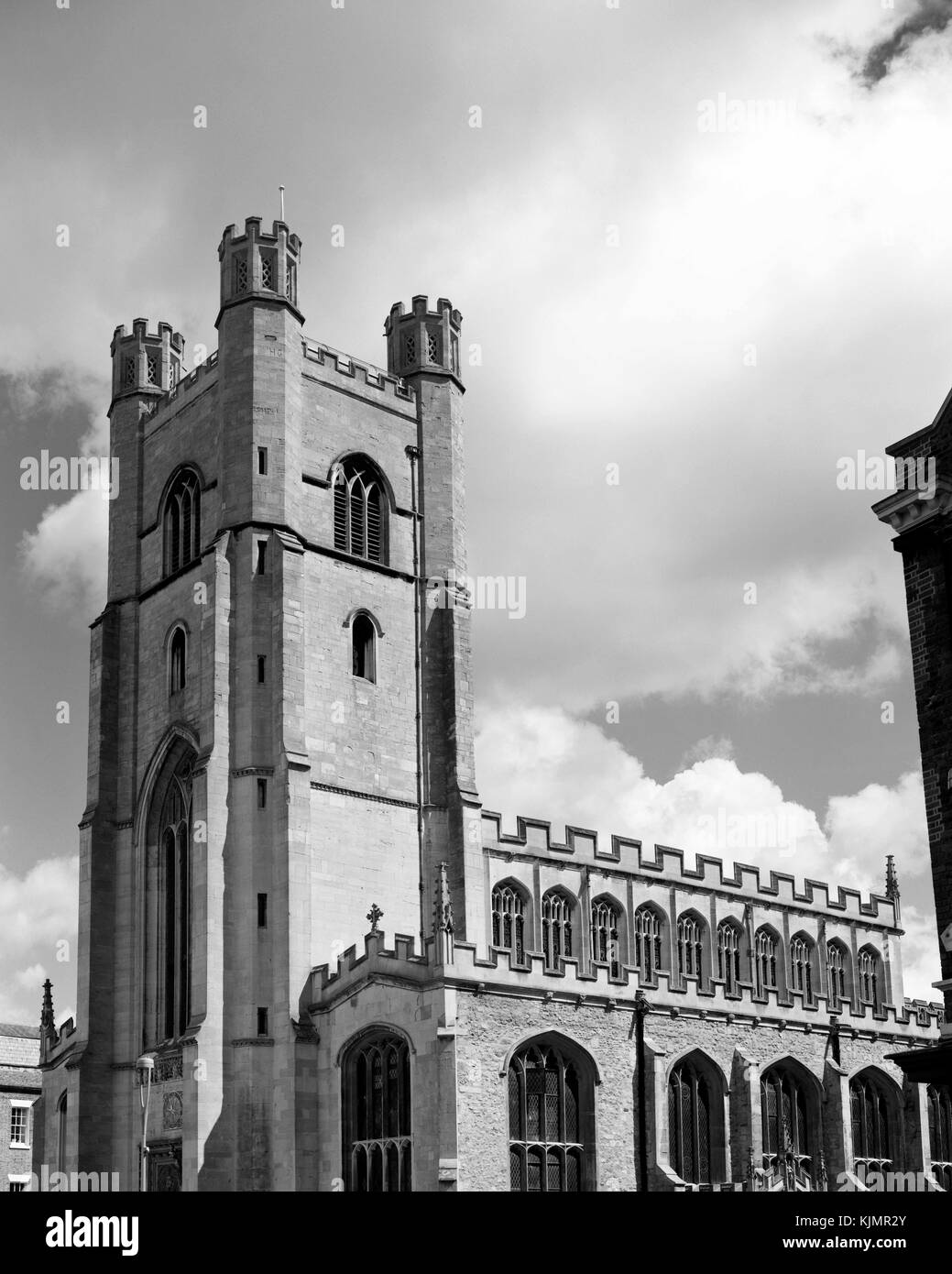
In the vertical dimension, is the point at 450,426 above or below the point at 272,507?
above

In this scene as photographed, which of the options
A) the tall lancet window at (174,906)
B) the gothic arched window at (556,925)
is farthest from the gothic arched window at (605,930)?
the tall lancet window at (174,906)

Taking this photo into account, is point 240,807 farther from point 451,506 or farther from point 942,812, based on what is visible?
point 942,812

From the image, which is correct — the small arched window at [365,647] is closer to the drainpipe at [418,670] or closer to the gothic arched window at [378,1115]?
the drainpipe at [418,670]

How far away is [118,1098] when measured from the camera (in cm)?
4609

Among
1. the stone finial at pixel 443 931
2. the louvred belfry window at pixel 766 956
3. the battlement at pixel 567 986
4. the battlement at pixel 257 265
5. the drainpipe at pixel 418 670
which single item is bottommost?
the battlement at pixel 567 986

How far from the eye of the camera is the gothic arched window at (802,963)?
58.8 m

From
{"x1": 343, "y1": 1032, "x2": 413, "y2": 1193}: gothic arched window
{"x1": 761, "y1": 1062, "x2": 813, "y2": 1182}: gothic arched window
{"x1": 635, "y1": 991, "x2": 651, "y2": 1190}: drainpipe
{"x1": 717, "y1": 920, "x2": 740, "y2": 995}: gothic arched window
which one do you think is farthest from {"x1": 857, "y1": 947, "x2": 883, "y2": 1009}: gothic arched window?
{"x1": 343, "y1": 1032, "x2": 413, "y2": 1193}: gothic arched window

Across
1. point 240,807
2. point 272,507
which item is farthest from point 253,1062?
point 272,507

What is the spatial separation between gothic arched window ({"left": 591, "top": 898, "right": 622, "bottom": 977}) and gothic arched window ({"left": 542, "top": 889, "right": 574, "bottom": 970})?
38.8 inches

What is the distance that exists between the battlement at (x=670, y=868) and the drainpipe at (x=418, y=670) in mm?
2765

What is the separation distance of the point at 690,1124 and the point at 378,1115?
823 cm

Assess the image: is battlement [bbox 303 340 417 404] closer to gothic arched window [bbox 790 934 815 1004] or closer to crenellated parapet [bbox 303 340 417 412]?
crenellated parapet [bbox 303 340 417 412]
